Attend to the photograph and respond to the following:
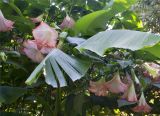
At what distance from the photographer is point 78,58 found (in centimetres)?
114

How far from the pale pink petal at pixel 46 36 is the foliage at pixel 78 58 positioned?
0.03 m

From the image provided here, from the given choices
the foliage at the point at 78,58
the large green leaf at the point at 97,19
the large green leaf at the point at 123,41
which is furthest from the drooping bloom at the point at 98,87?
the large green leaf at the point at 123,41

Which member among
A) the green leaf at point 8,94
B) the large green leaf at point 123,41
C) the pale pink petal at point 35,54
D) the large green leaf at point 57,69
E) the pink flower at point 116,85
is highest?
the large green leaf at point 123,41

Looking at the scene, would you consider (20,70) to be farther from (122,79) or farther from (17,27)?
(122,79)

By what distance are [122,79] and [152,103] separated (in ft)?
1.25

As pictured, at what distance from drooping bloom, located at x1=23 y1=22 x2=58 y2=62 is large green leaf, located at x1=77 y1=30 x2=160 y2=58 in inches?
7.3

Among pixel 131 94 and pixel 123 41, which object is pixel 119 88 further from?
pixel 123 41

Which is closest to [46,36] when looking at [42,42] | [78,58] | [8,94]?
[42,42]

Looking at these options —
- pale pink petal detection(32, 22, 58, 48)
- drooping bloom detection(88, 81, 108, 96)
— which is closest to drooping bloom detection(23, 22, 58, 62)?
pale pink petal detection(32, 22, 58, 48)

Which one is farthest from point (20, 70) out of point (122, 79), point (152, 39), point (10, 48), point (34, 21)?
point (152, 39)

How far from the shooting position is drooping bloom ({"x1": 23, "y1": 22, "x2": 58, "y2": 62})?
117 cm

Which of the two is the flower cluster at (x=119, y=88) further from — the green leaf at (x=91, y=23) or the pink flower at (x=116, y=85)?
the green leaf at (x=91, y=23)

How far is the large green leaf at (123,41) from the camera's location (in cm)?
91

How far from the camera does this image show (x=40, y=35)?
46.6 inches
